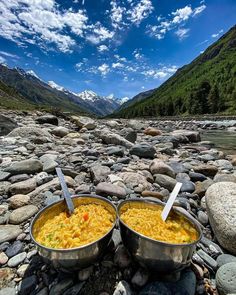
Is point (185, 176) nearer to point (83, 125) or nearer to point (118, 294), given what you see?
point (118, 294)

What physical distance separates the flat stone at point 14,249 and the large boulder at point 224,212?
247 centimetres

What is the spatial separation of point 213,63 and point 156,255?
482 ft

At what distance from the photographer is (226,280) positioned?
215 centimetres

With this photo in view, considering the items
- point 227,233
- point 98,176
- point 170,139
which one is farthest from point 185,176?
point 170,139

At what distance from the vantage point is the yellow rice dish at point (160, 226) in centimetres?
225

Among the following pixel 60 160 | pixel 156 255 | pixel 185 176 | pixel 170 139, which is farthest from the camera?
pixel 170 139

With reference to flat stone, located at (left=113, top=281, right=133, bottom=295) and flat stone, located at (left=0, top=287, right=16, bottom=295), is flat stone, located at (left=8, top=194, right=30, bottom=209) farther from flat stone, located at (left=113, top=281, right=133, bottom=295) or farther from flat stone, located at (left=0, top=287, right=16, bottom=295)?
flat stone, located at (left=113, top=281, right=133, bottom=295)

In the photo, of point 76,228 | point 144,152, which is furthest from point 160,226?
point 144,152

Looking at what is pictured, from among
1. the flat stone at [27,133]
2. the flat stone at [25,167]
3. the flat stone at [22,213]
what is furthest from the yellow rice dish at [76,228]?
the flat stone at [27,133]

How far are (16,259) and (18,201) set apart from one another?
49.9 inches

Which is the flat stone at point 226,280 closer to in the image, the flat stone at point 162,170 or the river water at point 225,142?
the flat stone at point 162,170

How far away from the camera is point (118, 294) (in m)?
2.04

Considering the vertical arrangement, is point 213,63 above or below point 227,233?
above

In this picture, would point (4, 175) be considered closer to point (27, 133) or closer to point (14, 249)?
point (14, 249)
